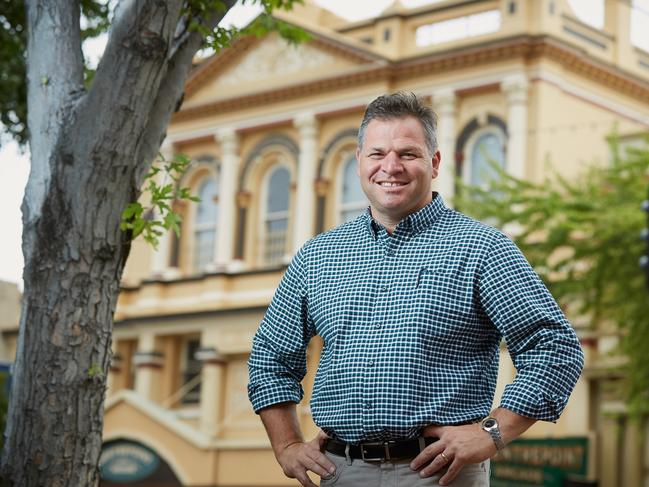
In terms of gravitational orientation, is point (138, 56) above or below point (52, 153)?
above

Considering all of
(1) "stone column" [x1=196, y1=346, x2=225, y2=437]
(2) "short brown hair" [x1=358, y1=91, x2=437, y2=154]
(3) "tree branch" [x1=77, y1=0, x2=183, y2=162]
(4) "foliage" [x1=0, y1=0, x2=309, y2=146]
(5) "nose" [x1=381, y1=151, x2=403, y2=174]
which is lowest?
(1) "stone column" [x1=196, y1=346, x2=225, y2=437]

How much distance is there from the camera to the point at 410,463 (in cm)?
429

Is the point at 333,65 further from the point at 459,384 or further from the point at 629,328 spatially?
the point at 459,384

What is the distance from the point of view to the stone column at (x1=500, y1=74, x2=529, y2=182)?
1117 inches

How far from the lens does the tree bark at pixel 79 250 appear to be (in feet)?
20.4

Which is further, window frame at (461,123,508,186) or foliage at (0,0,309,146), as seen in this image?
window frame at (461,123,508,186)

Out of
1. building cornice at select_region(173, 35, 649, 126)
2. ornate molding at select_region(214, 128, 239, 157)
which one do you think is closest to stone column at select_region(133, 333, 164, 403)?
ornate molding at select_region(214, 128, 239, 157)

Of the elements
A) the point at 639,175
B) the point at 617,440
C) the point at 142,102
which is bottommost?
the point at 617,440

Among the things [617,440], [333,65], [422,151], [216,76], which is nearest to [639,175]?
[617,440]

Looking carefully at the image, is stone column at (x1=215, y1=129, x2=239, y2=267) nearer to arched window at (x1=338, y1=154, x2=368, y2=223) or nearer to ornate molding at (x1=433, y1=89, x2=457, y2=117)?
arched window at (x1=338, y1=154, x2=368, y2=223)

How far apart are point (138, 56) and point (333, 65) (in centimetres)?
2555

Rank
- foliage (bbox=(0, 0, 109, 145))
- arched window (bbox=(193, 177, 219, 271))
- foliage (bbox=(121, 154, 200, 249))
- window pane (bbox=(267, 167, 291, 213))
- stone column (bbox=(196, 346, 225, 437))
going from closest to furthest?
foliage (bbox=(121, 154, 200, 249)) → foliage (bbox=(0, 0, 109, 145)) → stone column (bbox=(196, 346, 225, 437)) → window pane (bbox=(267, 167, 291, 213)) → arched window (bbox=(193, 177, 219, 271))

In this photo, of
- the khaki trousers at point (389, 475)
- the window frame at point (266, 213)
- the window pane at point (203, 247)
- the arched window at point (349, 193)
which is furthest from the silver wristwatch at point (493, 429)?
the window pane at point (203, 247)

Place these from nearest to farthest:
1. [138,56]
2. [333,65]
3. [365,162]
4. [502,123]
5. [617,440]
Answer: [365,162] < [138,56] < [617,440] < [502,123] < [333,65]
